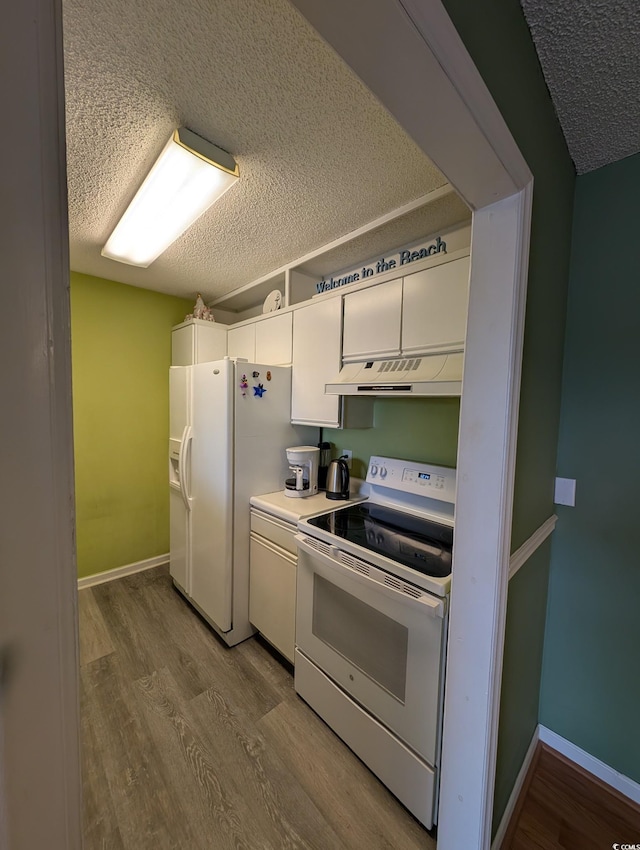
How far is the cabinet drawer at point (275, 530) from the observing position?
1843 mm

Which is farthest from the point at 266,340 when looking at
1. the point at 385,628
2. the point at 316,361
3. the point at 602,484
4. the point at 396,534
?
the point at 602,484

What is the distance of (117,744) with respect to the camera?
1.52m

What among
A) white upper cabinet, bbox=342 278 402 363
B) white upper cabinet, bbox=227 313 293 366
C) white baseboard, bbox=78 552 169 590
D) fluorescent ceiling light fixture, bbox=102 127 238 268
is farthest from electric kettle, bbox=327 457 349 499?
white baseboard, bbox=78 552 169 590

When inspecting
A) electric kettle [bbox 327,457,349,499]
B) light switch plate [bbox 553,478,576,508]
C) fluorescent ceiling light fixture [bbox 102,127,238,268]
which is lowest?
electric kettle [bbox 327,457,349,499]

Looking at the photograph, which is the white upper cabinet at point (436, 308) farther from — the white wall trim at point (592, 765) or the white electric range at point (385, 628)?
the white wall trim at point (592, 765)

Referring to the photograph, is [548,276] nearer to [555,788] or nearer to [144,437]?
[555,788]

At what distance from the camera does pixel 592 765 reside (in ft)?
4.73

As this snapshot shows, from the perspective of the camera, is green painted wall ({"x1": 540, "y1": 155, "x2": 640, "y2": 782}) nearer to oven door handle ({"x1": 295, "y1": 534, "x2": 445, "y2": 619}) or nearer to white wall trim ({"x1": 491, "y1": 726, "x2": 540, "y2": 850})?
white wall trim ({"x1": 491, "y1": 726, "x2": 540, "y2": 850})

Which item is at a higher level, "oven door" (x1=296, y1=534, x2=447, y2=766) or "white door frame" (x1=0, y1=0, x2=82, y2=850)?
"white door frame" (x1=0, y1=0, x2=82, y2=850)

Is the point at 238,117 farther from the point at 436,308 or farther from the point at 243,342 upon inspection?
Result: the point at 243,342

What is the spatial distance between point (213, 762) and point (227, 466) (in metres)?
1.35

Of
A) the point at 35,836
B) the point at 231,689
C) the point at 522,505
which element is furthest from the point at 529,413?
the point at 231,689

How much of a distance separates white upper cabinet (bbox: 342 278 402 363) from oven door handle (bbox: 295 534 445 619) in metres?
1.03

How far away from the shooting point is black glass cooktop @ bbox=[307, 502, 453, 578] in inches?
53.7
